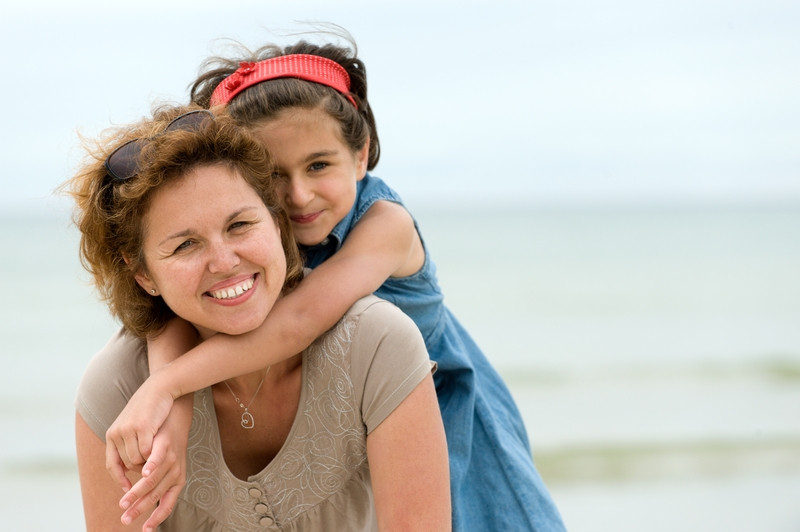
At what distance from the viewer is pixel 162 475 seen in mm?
2256

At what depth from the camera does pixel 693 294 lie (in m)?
17.3

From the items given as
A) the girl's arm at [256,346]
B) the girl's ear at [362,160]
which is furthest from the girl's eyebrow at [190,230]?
the girl's ear at [362,160]

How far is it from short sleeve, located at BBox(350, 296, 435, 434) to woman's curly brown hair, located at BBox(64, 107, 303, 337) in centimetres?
32

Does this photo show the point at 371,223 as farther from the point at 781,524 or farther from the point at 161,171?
the point at 781,524

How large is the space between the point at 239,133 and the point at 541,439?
6321mm

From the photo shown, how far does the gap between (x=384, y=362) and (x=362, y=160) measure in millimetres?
1023

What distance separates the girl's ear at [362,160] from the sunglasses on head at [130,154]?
87 cm

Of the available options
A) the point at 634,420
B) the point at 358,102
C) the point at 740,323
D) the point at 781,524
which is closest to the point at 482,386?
the point at 358,102

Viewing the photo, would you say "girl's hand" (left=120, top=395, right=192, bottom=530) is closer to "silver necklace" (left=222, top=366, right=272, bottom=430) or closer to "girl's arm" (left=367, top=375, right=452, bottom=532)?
"silver necklace" (left=222, top=366, right=272, bottom=430)

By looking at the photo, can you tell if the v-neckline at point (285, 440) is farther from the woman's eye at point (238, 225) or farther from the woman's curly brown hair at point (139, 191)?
the woman's eye at point (238, 225)

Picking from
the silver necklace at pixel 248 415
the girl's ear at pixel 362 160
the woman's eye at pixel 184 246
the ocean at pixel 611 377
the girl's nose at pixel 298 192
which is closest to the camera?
the woman's eye at pixel 184 246

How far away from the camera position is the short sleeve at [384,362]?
235 centimetres

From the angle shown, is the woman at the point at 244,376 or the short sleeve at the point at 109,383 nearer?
the woman at the point at 244,376

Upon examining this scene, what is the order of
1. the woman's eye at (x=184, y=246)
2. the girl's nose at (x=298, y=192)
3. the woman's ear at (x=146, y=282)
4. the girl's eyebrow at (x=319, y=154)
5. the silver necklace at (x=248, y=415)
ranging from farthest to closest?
1. the girl's eyebrow at (x=319, y=154)
2. the girl's nose at (x=298, y=192)
3. the silver necklace at (x=248, y=415)
4. the woman's ear at (x=146, y=282)
5. the woman's eye at (x=184, y=246)
